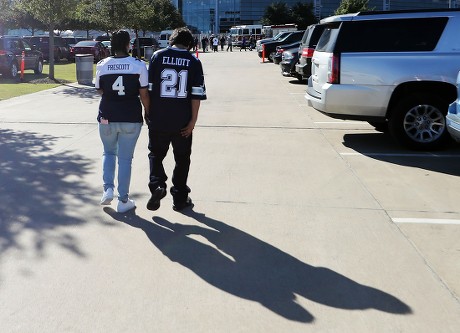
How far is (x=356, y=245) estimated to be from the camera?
461cm

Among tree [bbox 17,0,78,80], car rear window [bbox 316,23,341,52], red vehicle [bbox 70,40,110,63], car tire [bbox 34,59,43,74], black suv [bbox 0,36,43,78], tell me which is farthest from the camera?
red vehicle [bbox 70,40,110,63]

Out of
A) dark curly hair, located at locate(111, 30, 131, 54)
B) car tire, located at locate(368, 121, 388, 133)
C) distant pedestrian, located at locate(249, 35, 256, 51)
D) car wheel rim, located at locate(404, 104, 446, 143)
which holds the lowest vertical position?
car tire, located at locate(368, 121, 388, 133)

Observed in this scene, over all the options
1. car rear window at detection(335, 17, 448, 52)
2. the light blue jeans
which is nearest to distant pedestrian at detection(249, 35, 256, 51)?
car rear window at detection(335, 17, 448, 52)

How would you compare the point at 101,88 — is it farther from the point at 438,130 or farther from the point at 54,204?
the point at 438,130

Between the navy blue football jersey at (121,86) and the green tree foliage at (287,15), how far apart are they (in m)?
76.1

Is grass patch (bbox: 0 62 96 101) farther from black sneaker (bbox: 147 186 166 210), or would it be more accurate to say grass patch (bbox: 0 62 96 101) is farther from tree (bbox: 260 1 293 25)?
tree (bbox: 260 1 293 25)

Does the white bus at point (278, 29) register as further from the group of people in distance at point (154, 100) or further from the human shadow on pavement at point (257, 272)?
the human shadow on pavement at point (257, 272)

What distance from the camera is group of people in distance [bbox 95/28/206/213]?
5.01 meters

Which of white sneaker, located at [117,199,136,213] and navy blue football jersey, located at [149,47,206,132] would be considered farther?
white sneaker, located at [117,199,136,213]

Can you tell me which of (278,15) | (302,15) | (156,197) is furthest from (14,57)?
(302,15)

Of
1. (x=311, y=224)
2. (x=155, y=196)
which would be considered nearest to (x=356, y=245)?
(x=311, y=224)

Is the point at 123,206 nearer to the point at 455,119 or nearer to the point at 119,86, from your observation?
the point at 119,86

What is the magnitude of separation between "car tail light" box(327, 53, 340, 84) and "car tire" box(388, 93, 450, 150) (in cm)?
102

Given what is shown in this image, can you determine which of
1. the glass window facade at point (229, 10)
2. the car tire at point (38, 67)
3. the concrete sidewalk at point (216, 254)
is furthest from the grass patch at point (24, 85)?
the glass window facade at point (229, 10)
